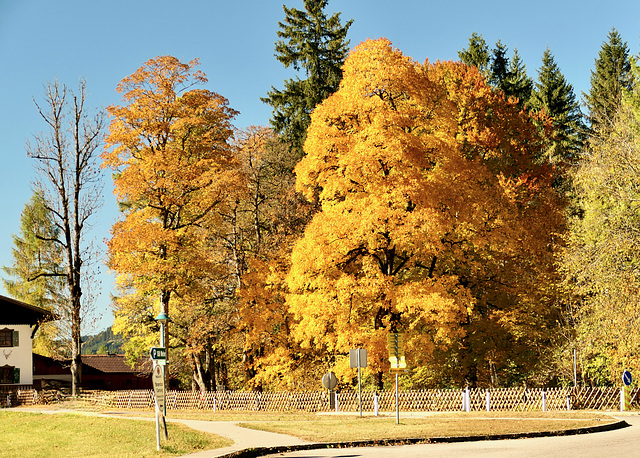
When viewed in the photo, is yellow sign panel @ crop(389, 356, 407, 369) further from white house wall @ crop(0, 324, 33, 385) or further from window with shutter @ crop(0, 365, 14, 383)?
window with shutter @ crop(0, 365, 14, 383)

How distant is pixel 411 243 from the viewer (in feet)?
109

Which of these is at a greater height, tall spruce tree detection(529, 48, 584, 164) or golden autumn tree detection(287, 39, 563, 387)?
tall spruce tree detection(529, 48, 584, 164)

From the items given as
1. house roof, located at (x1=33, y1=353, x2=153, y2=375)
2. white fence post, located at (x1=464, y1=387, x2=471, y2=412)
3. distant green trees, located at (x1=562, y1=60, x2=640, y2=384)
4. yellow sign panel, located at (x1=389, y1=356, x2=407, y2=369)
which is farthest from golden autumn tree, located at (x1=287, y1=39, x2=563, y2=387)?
house roof, located at (x1=33, y1=353, x2=153, y2=375)

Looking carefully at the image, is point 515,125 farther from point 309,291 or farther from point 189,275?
point 189,275

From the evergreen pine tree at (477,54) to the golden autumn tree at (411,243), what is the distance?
20876mm

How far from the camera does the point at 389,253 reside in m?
34.9

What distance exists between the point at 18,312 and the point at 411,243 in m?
37.7

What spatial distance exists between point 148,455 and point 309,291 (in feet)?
61.3

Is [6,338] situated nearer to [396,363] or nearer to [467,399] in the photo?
[467,399]

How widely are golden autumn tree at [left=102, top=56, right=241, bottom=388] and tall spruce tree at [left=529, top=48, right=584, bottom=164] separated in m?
31.6

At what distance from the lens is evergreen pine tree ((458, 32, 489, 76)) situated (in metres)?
57.8

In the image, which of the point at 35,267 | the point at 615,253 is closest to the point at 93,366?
the point at 35,267

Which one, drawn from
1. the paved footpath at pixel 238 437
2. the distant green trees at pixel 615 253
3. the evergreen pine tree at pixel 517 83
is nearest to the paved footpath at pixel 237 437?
the paved footpath at pixel 238 437

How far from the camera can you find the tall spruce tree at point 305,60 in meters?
54.5
